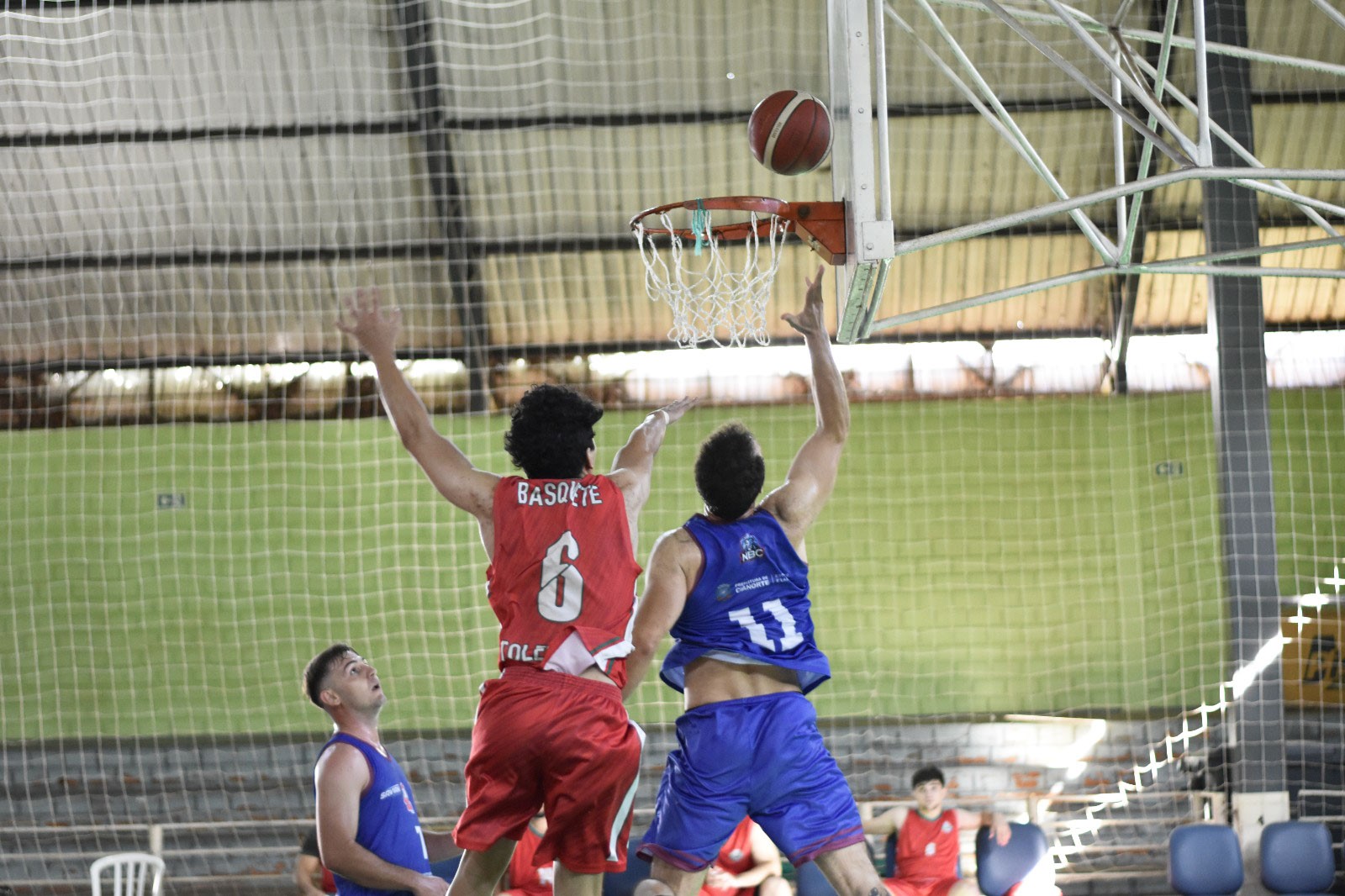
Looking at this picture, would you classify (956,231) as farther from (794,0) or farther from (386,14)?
(386,14)

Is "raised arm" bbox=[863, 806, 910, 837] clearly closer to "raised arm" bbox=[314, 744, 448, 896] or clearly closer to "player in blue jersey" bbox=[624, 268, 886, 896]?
"player in blue jersey" bbox=[624, 268, 886, 896]

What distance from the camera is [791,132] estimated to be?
5.44 m

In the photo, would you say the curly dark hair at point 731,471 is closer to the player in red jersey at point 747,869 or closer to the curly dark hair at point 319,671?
the curly dark hair at point 319,671

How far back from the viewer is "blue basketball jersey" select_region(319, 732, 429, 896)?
4398 mm

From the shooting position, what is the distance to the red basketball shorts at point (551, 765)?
3.83 metres

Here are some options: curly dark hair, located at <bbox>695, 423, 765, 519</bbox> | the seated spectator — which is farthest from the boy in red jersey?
curly dark hair, located at <bbox>695, 423, 765, 519</bbox>

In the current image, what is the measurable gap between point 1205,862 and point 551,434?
21.1 ft

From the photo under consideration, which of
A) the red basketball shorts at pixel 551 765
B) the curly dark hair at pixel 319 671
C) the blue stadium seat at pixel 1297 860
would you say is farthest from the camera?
the blue stadium seat at pixel 1297 860

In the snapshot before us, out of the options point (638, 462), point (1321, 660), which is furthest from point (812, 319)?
point (1321, 660)

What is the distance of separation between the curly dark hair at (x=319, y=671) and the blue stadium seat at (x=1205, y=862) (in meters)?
6.18

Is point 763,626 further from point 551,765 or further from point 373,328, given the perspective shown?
point 373,328

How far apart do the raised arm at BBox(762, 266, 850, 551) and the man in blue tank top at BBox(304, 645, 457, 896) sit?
1.64m

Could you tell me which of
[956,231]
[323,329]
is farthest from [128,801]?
[956,231]

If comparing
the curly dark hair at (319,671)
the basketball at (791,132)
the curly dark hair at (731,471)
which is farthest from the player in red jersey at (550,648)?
the basketball at (791,132)
